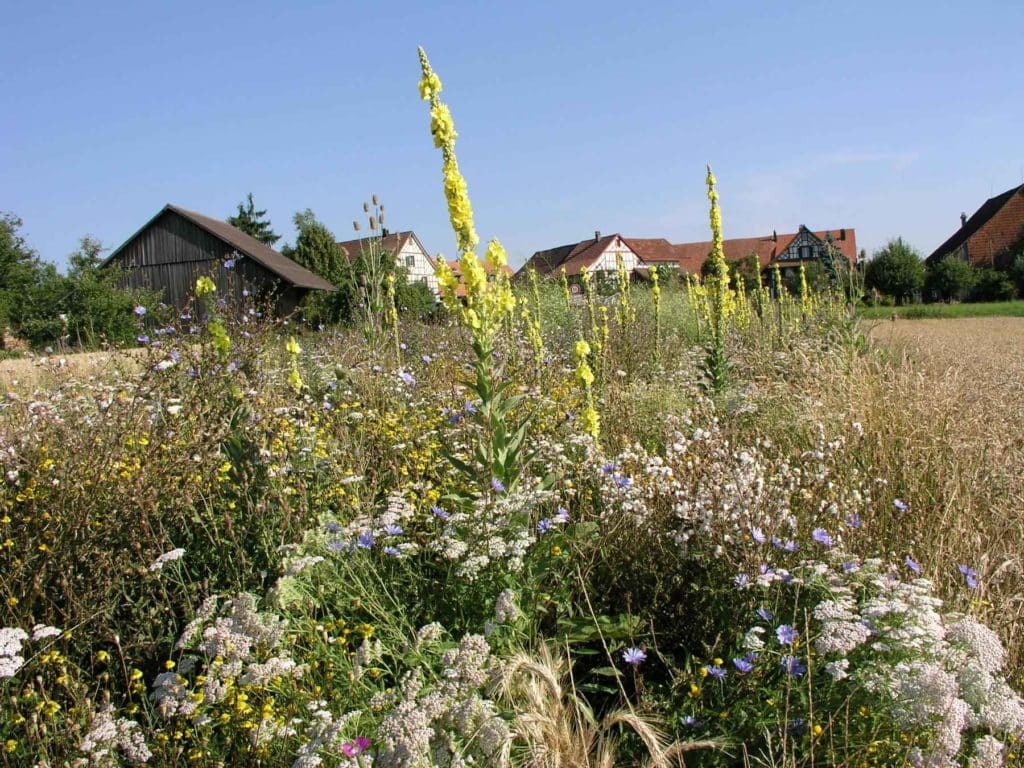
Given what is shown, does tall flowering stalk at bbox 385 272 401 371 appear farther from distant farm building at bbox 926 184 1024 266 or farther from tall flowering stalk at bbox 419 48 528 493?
distant farm building at bbox 926 184 1024 266

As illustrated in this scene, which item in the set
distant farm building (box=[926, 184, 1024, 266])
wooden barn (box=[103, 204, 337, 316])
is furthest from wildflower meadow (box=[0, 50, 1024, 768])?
distant farm building (box=[926, 184, 1024, 266])

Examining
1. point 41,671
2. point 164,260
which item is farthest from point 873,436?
point 164,260

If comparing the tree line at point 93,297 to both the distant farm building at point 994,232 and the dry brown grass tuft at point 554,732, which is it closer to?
the dry brown grass tuft at point 554,732

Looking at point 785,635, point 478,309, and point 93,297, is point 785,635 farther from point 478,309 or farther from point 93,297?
point 93,297

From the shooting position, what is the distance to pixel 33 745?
203 centimetres

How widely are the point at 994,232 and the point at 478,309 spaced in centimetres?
5543

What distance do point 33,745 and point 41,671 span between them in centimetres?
33

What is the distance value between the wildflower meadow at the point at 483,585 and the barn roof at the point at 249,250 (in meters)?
29.2

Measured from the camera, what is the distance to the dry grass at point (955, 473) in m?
2.65

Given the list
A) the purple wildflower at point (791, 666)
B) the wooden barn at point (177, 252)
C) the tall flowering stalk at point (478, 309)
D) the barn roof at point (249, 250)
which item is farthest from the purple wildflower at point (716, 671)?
the wooden barn at point (177, 252)

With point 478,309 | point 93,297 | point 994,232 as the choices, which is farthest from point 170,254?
point 994,232

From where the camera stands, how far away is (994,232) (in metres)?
46.7

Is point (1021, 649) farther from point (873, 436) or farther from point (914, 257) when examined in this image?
point (914, 257)

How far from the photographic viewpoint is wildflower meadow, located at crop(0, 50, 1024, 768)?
5.85 ft
